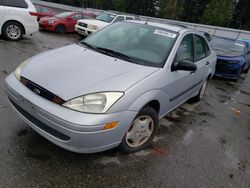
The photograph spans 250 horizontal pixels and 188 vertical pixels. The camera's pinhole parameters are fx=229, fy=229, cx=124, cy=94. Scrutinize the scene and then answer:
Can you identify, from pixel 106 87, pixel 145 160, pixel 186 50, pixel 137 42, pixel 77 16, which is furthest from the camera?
pixel 77 16

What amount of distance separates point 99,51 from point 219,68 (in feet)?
20.0

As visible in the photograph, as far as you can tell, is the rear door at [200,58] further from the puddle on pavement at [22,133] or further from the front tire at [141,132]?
the puddle on pavement at [22,133]

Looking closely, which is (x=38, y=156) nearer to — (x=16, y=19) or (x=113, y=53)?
(x=113, y=53)

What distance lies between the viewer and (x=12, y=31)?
8.26m

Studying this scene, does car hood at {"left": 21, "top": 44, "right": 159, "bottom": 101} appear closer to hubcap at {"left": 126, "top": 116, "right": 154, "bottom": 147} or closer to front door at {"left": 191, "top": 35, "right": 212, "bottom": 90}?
hubcap at {"left": 126, "top": 116, "right": 154, "bottom": 147}

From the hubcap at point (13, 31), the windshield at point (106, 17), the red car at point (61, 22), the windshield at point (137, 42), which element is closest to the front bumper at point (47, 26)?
the red car at point (61, 22)

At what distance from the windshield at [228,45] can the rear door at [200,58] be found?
477 cm

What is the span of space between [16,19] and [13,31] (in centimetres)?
48

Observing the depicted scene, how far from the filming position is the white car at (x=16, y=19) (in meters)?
7.80

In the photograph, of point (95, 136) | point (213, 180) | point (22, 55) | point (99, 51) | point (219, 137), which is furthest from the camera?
point (22, 55)

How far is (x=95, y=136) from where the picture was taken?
7.60 ft

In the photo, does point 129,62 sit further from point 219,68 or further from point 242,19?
point 242,19

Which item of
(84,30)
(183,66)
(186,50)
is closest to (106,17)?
(84,30)

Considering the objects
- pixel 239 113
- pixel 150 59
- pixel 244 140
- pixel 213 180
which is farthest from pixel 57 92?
pixel 239 113
